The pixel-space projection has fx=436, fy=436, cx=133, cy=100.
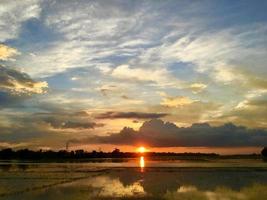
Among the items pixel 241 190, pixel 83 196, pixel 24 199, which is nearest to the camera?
pixel 24 199

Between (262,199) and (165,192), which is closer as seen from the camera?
(262,199)

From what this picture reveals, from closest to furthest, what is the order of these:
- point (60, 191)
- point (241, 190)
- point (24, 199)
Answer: point (24, 199)
point (60, 191)
point (241, 190)

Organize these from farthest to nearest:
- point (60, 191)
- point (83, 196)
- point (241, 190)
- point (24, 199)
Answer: point (241, 190)
point (60, 191)
point (83, 196)
point (24, 199)

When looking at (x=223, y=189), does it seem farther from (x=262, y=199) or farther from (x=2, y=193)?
(x=2, y=193)

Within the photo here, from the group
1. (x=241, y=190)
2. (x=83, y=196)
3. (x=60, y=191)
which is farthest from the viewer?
(x=241, y=190)

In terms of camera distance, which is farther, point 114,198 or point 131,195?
point 131,195

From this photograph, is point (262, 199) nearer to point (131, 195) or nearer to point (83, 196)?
point (131, 195)

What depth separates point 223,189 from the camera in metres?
40.1

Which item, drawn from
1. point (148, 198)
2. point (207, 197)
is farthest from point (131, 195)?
point (207, 197)

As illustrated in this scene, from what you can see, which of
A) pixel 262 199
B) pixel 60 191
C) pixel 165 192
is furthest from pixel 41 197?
pixel 262 199

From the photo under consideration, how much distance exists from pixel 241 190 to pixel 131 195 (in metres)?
11.2

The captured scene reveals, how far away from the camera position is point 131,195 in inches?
1345

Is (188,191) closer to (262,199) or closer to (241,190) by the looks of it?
(241,190)

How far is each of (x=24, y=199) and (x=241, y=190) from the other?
1957 centimetres
